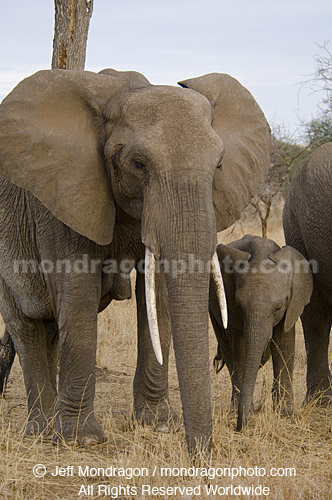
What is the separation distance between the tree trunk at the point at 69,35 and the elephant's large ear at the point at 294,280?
287cm

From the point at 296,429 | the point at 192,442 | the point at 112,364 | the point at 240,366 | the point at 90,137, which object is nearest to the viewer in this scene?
the point at 192,442

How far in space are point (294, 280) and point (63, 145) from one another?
170 cm

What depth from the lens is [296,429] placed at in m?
4.92

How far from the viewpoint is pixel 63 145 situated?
420 centimetres

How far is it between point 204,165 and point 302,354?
Answer: 3880 millimetres

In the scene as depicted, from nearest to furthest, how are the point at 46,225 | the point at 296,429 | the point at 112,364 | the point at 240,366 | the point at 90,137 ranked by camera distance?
the point at 90,137 < the point at 46,225 < the point at 296,429 < the point at 240,366 < the point at 112,364

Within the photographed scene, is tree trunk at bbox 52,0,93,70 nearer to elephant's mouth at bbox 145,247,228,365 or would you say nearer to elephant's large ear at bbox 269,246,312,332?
elephant's large ear at bbox 269,246,312,332

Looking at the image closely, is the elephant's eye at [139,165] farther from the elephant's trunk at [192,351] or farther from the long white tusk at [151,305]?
the elephant's trunk at [192,351]

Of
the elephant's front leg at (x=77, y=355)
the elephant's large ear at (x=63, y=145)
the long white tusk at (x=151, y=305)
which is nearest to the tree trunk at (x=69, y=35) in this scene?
the elephant's large ear at (x=63, y=145)

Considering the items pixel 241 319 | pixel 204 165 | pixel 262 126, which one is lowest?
pixel 241 319

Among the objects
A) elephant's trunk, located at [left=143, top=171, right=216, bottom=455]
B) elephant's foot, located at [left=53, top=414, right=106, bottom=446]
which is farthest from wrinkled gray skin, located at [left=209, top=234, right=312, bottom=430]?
elephant's trunk, located at [left=143, top=171, right=216, bottom=455]

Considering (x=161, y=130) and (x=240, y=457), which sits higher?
(x=161, y=130)

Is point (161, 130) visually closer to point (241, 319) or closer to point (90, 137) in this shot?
point (90, 137)

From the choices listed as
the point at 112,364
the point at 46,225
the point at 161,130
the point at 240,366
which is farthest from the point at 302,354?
the point at 161,130
